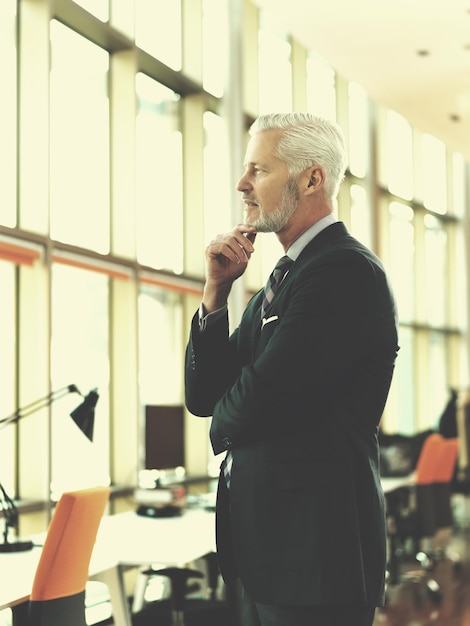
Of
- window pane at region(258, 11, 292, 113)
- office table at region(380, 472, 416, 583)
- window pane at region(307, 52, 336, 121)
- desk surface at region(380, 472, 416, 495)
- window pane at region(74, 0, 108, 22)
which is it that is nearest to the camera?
window pane at region(74, 0, 108, 22)

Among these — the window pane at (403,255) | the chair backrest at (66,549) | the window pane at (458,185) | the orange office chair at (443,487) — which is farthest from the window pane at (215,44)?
the window pane at (458,185)

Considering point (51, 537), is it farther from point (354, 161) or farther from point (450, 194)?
point (450, 194)

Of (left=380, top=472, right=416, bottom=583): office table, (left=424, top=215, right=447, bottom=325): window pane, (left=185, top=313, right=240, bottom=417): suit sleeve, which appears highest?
(left=424, top=215, right=447, bottom=325): window pane

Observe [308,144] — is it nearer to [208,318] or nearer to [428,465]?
[208,318]

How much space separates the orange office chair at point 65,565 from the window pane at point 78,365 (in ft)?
8.00

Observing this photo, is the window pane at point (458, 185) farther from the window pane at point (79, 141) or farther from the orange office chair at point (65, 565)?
the orange office chair at point (65, 565)

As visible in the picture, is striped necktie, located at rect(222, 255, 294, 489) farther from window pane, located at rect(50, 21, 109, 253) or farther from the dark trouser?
window pane, located at rect(50, 21, 109, 253)

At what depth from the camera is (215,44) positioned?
6992 mm

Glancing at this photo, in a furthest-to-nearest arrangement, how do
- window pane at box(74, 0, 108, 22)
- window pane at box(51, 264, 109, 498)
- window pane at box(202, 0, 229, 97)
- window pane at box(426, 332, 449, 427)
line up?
window pane at box(426, 332, 449, 427), window pane at box(202, 0, 229, 97), window pane at box(74, 0, 108, 22), window pane at box(51, 264, 109, 498)

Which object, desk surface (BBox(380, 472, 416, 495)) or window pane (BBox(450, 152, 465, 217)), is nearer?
desk surface (BBox(380, 472, 416, 495))

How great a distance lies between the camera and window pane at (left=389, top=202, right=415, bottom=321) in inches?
403

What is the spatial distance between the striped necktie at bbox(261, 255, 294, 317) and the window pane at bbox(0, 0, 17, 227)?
A: 344 cm

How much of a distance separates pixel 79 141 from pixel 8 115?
0.67 m

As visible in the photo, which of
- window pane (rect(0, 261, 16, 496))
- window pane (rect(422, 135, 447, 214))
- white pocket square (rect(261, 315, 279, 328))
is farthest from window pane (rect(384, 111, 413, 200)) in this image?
white pocket square (rect(261, 315, 279, 328))
